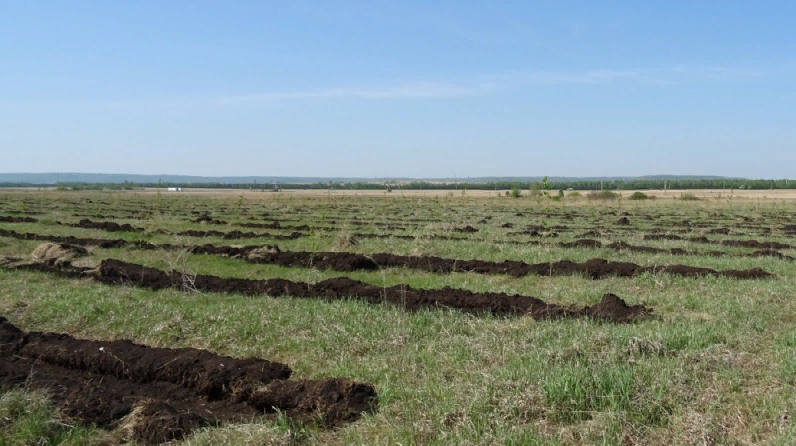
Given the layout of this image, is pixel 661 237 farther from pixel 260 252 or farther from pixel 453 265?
pixel 260 252

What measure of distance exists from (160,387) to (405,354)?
276cm

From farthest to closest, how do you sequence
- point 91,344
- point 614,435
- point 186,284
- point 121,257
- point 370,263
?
point 121,257
point 370,263
point 186,284
point 91,344
point 614,435

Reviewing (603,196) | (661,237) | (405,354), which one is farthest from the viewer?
(603,196)

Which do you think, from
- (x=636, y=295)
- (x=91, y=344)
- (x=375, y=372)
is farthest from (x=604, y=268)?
(x=91, y=344)

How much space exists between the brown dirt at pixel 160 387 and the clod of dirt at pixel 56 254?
7.94 metres

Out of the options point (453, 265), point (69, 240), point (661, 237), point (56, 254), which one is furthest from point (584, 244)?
point (69, 240)

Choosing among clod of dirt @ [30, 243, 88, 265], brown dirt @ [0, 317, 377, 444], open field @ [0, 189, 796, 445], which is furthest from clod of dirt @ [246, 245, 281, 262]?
brown dirt @ [0, 317, 377, 444]

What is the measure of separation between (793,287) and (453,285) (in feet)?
19.7

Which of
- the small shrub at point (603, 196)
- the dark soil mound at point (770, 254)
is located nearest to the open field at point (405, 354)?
the dark soil mound at point (770, 254)

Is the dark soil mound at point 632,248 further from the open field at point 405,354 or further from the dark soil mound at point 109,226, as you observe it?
the dark soil mound at point 109,226

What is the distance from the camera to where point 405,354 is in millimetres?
7512

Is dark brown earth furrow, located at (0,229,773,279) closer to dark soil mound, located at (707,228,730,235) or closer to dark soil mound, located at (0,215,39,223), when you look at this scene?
dark soil mound, located at (707,228,730,235)

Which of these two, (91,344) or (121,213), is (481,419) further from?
(121,213)

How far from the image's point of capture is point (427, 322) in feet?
29.6
